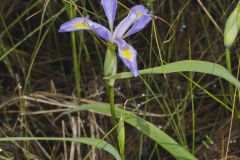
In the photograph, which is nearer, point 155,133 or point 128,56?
point 128,56

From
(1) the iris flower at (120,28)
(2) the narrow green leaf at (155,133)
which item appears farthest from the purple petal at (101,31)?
(2) the narrow green leaf at (155,133)

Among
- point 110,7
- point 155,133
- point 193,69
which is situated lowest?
point 155,133

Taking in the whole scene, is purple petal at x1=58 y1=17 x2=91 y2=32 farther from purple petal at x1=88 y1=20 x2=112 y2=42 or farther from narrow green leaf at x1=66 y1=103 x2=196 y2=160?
narrow green leaf at x1=66 y1=103 x2=196 y2=160

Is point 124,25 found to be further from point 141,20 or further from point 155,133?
point 155,133

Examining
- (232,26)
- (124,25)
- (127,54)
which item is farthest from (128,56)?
(232,26)

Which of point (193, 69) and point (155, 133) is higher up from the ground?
point (193, 69)

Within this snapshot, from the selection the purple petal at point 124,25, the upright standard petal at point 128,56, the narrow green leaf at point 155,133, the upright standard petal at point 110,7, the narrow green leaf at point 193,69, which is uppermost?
the upright standard petal at point 110,7

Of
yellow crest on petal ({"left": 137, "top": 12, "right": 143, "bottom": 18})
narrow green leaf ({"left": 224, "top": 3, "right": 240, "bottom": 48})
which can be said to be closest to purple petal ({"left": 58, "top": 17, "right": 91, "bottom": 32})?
yellow crest on petal ({"left": 137, "top": 12, "right": 143, "bottom": 18})

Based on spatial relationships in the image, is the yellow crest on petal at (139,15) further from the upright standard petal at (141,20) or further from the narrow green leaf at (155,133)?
the narrow green leaf at (155,133)
